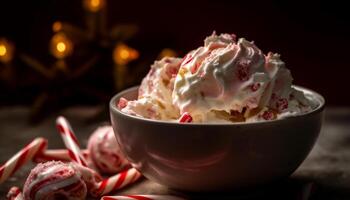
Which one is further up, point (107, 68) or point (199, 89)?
point (199, 89)

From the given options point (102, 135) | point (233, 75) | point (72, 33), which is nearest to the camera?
point (233, 75)

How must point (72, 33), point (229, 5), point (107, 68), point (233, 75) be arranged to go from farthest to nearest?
point (229, 5) < point (107, 68) < point (72, 33) < point (233, 75)

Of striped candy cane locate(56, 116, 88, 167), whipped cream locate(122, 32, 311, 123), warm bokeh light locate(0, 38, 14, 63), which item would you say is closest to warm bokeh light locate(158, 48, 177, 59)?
warm bokeh light locate(0, 38, 14, 63)

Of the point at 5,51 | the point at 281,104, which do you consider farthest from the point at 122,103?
the point at 5,51

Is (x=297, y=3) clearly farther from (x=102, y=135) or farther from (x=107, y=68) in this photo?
(x=102, y=135)

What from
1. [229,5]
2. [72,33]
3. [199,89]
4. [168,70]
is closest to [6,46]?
[72,33]

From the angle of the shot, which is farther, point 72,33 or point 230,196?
point 72,33

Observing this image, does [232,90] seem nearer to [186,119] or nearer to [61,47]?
[186,119]
